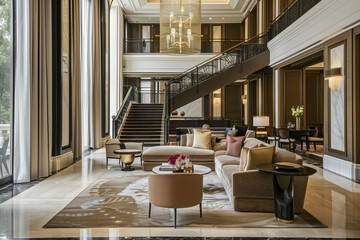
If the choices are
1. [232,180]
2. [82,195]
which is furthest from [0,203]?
[232,180]

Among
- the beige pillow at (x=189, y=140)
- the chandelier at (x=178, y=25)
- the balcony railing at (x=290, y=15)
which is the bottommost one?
the beige pillow at (x=189, y=140)

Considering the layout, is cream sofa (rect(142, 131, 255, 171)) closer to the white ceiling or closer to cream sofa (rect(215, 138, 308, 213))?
cream sofa (rect(215, 138, 308, 213))

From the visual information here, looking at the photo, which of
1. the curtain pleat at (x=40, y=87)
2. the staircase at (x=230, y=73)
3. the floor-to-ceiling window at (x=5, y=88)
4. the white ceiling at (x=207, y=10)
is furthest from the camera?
the white ceiling at (x=207, y=10)

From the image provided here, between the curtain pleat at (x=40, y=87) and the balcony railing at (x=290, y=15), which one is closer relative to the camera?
the curtain pleat at (x=40, y=87)

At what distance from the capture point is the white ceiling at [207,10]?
1557 cm

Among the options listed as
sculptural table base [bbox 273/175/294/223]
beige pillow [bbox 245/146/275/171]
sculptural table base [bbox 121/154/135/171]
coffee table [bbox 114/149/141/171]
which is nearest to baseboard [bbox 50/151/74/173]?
coffee table [bbox 114/149/141/171]

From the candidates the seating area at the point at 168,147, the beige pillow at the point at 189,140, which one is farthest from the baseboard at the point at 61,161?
the beige pillow at the point at 189,140

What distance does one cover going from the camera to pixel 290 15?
9.40 meters

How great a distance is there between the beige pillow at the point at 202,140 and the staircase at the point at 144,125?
4.05 meters

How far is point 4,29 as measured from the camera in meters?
5.04

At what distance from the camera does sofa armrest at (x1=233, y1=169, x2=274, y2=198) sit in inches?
147

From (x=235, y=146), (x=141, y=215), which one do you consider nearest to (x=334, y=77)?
(x=235, y=146)

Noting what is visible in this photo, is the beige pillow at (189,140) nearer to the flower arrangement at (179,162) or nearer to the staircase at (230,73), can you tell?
the flower arrangement at (179,162)

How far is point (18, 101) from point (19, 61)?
0.73m
